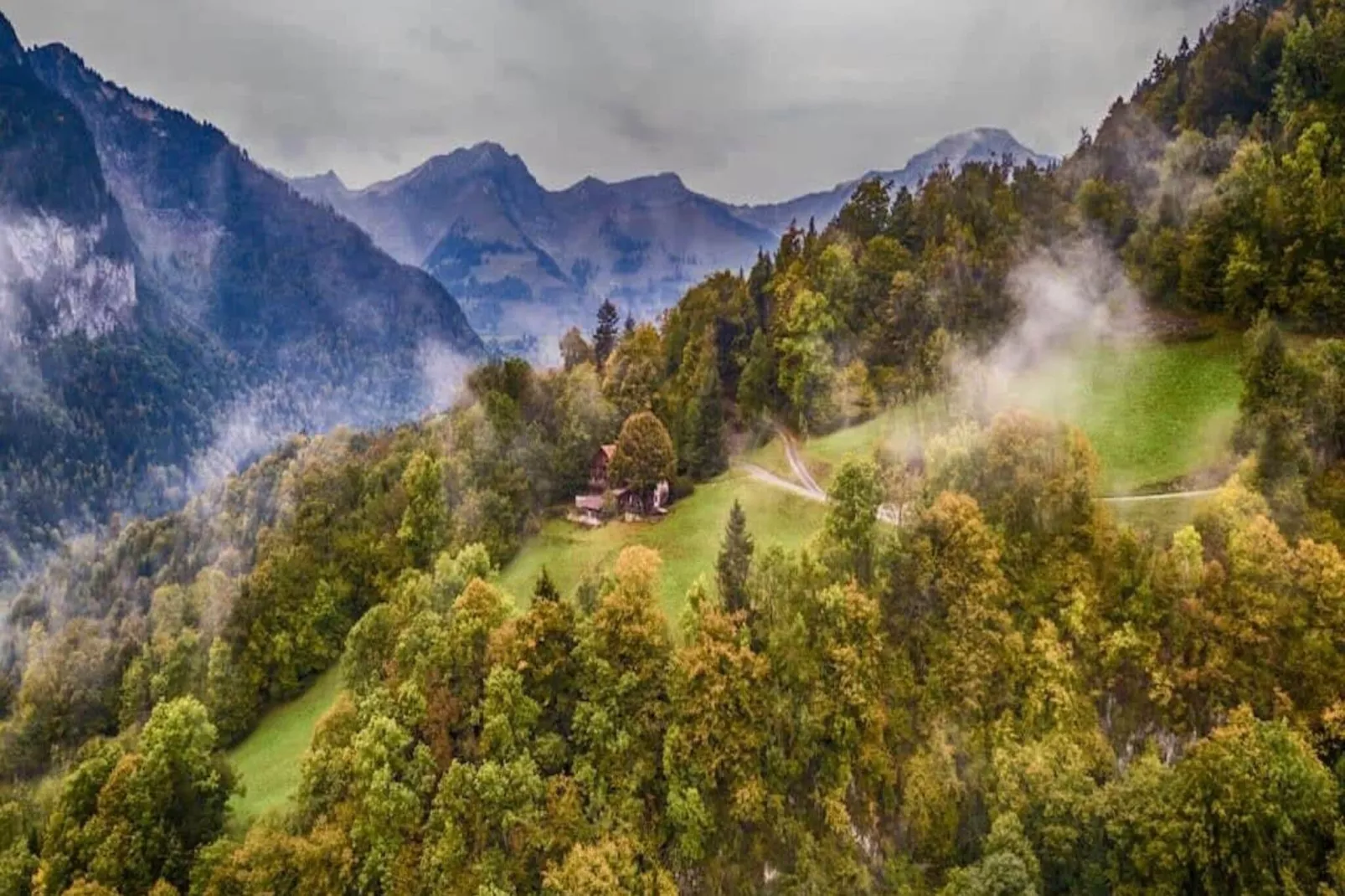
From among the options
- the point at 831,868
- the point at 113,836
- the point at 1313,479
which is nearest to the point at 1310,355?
the point at 1313,479

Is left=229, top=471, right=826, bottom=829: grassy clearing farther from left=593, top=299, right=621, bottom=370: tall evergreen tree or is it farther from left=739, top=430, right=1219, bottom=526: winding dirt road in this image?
left=593, top=299, right=621, bottom=370: tall evergreen tree

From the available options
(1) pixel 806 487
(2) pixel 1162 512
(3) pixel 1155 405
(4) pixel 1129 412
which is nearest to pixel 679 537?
(1) pixel 806 487

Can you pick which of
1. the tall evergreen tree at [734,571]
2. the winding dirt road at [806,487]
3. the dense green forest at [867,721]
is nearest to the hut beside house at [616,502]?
the winding dirt road at [806,487]

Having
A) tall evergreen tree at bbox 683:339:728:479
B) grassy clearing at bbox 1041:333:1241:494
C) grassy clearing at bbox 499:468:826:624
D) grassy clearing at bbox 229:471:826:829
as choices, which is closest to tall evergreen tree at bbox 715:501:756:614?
grassy clearing at bbox 229:471:826:829

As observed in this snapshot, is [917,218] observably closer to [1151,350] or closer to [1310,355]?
[1151,350]

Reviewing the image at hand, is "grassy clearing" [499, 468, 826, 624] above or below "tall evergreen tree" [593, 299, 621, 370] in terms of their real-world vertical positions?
below
